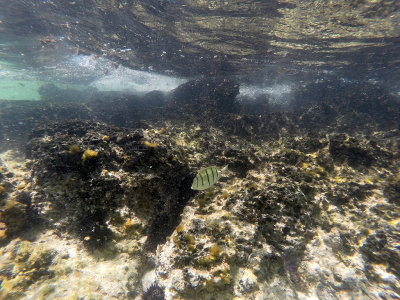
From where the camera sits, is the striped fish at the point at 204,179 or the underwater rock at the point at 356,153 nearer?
the striped fish at the point at 204,179

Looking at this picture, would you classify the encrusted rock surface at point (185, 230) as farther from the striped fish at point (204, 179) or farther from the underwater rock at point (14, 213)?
the striped fish at point (204, 179)

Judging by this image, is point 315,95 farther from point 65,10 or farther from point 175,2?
point 65,10

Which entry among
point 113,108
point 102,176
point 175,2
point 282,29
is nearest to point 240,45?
point 282,29

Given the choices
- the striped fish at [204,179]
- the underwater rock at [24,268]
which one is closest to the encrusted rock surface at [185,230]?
the underwater rock at [24,268]

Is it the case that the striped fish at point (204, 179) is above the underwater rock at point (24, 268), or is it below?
above

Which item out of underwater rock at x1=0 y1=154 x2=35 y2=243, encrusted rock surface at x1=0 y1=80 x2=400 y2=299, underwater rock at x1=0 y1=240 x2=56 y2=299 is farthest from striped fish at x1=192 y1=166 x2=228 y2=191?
underwater rock at x1=0 y1=154 x2=35 y2=243

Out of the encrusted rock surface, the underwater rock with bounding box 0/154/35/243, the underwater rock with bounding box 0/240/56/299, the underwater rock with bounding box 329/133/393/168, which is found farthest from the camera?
the underwater rock with bounding box 329/133/393/168

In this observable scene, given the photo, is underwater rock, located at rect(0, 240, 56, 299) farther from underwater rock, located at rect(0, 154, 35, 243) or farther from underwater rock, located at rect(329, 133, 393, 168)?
underwater rock, located at rect(329, 133, 393, 168)

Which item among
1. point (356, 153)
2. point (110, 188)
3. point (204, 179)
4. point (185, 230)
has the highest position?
point (204, 179)

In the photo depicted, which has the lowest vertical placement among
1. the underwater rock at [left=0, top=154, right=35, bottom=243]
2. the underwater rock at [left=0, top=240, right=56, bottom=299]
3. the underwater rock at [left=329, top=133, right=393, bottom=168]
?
the underwater rock at [left=0, top=240, right=56, bottom=299]

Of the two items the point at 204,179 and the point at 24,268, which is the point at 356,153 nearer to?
the point at 204,179

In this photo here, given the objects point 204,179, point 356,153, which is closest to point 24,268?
point 204,179

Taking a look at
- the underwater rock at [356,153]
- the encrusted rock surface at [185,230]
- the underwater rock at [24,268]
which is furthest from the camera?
the underwater rock at [356,153]

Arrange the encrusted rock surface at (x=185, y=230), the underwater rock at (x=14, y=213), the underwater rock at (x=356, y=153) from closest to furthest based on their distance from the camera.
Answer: the encrusted rock surface at (x=185, y=230)
the underwater rock at (x=14, y=213)
the underwater rock at (x=356, y=153)
